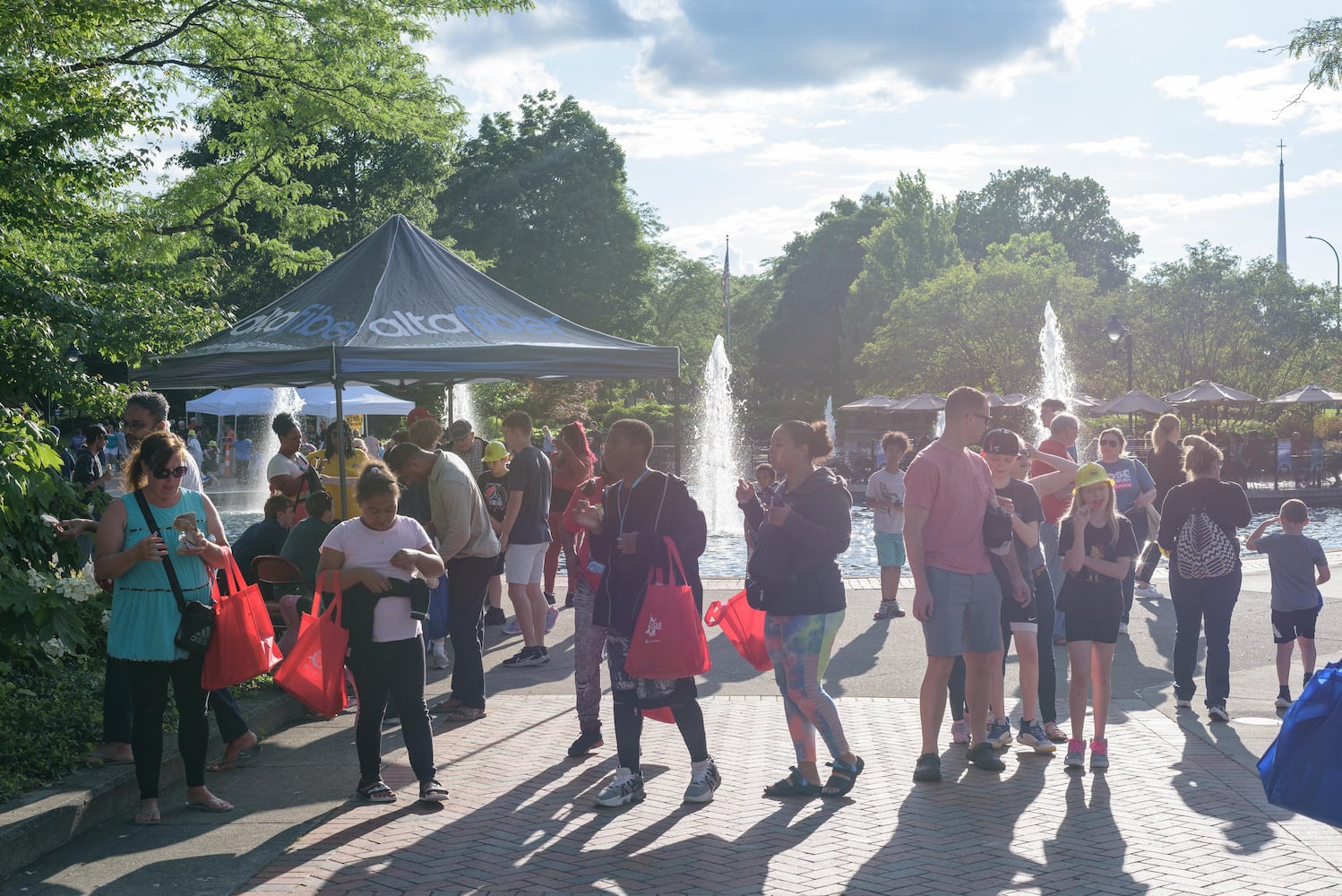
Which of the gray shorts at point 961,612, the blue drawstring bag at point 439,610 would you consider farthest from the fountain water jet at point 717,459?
the gray shorts at point 961,612

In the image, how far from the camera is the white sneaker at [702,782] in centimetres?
608

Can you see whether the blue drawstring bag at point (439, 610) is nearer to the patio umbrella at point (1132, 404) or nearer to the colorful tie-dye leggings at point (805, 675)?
the colorful tie-dye leggings at point (805, 675)

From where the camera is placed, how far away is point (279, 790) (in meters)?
6.38

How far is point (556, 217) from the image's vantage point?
46.7 metres

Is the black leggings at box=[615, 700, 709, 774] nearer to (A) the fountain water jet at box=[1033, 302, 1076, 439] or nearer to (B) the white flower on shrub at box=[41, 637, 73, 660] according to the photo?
(B) the white flower on shrub at box=[41, 637, 73, 660]

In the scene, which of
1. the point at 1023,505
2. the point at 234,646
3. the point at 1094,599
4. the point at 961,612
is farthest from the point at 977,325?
the point at 234,646

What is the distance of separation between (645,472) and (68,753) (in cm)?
312

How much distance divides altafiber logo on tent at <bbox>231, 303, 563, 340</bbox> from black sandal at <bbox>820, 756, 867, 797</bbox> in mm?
4716

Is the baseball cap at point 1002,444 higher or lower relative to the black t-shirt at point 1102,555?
higher

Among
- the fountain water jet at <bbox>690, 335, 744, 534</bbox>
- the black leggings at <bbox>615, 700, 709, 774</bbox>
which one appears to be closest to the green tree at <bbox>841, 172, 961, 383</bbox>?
the fountain water jet at <bbox>690, 335, 744, 534</bbox>

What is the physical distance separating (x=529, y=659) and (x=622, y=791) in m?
3.88

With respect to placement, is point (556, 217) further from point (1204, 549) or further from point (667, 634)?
point (667, 634)

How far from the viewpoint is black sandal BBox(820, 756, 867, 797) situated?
20.1 feet

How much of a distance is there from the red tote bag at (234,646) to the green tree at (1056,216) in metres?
81.1
